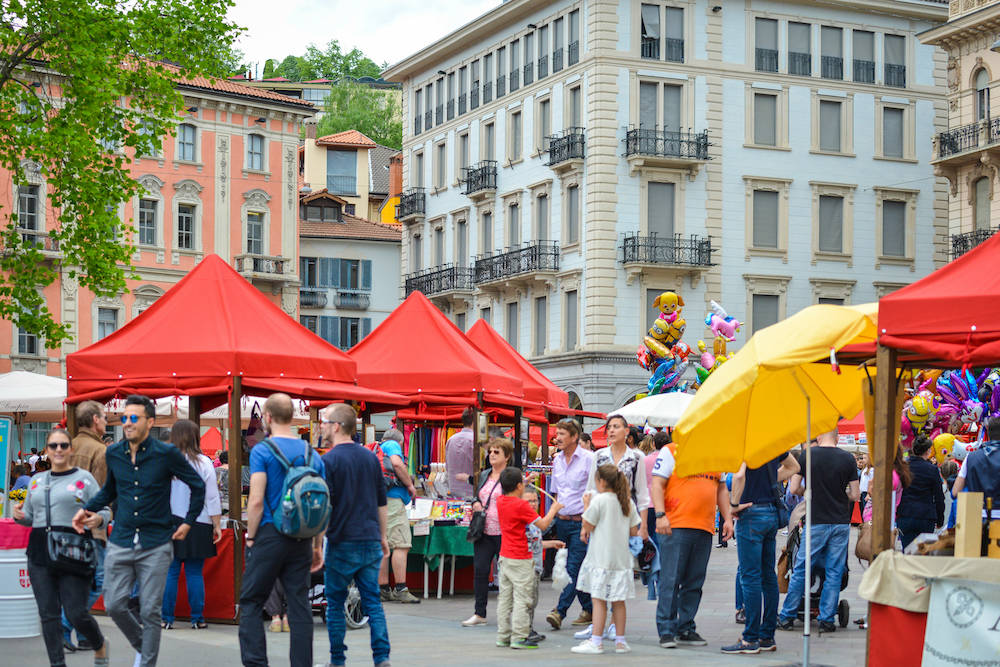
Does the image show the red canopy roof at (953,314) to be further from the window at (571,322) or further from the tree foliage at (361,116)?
the tree foliage at (361,116)

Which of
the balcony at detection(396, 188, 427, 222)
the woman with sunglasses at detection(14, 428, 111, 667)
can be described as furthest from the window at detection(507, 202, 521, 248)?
the woman with sunglasses at detection(14, 428, 111, 667)

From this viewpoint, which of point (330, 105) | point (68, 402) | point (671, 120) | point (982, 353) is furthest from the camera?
point (330, 105)

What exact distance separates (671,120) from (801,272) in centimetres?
675

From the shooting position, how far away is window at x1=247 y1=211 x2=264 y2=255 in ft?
193

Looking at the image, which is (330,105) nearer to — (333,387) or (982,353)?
(333,387)

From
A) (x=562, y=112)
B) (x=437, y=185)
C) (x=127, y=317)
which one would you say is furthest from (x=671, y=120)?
(x=127, y=317)

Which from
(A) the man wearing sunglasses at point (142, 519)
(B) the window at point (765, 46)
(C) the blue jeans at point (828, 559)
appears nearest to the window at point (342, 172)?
(B) the window at point (765, 46)

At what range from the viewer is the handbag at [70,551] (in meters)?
10.4

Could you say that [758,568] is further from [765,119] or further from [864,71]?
[864,71]

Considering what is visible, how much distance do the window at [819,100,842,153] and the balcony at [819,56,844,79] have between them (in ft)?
3.09

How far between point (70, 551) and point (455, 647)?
3.70m

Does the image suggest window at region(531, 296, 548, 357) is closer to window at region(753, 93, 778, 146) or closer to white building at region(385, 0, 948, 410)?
white building at region(385, 0, 948, 410)

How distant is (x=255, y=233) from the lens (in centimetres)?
5906

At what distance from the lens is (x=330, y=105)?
293ft
